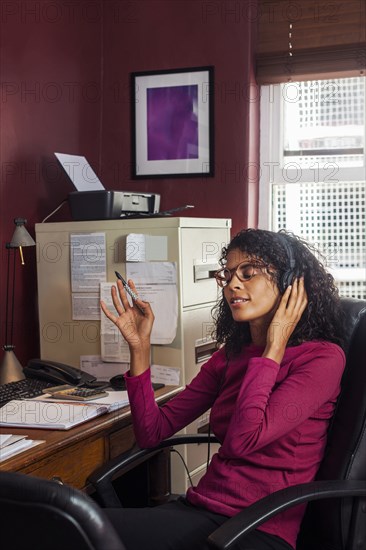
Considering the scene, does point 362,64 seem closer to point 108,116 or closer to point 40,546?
point 108,116

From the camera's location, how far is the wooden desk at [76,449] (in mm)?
1711

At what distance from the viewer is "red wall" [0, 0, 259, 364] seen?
2750 millimetres

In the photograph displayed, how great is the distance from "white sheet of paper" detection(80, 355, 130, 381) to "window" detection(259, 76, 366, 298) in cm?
97

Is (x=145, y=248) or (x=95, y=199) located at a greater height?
(x=95, y=199)

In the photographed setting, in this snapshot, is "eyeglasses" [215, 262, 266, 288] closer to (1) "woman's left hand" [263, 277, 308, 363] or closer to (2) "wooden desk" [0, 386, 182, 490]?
(1) "woman's left hand" [263, 277, 308, 363]

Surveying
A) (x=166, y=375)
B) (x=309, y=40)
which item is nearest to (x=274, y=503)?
(x=166, y=375)

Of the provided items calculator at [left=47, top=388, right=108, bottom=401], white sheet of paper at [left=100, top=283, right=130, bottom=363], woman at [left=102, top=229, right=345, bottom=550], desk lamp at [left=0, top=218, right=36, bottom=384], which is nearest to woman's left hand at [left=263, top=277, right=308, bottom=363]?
woman at [left=102, top=229, right=345, bottom=550]

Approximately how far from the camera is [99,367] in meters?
2.66

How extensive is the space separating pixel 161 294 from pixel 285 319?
30.6 inches

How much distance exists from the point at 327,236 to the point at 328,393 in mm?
1457

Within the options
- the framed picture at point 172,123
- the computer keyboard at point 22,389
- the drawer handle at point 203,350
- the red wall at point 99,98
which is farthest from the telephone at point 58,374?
the framed picture at point 172,123

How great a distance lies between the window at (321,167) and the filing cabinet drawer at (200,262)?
53cm

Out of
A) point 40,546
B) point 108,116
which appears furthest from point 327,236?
point 40,546

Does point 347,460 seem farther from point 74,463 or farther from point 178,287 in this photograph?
point 178,287
